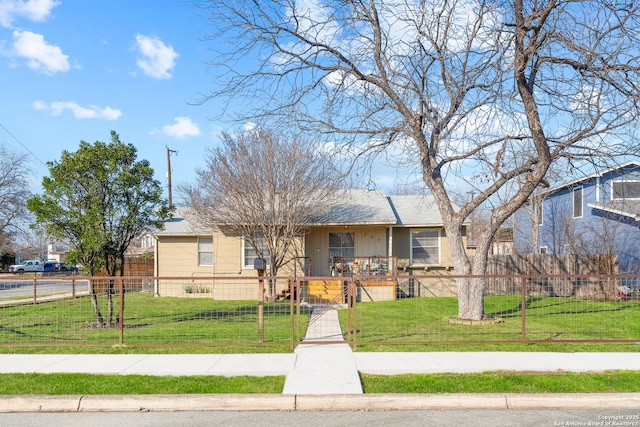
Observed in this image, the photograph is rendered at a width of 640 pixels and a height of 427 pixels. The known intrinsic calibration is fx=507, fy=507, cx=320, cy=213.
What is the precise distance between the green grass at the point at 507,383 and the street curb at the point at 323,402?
0.71 feet

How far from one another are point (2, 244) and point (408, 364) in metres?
41.7

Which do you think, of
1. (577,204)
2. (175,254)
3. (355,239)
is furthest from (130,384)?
(577,204)

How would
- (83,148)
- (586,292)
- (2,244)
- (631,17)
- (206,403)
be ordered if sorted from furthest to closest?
1. (2,244)
2. (586,292)
3. (83,148)
4. (631,17)
5. (206,403)

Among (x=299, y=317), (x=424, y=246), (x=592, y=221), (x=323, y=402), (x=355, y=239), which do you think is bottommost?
(x=323, y=402)

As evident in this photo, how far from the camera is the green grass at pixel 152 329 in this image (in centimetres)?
920

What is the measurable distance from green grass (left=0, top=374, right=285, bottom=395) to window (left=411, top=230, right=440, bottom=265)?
14742mm

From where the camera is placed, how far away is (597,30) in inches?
391

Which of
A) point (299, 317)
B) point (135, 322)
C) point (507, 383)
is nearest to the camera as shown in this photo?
point (507, 383)

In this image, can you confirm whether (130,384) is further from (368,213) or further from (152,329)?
(368,213)

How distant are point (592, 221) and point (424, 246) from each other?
311 inches

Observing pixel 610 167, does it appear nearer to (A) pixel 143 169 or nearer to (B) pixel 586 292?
(B) pixel 586 292

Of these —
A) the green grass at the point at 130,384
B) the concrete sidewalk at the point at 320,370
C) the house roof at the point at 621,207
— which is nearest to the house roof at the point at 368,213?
the house roof at the point at 621,207

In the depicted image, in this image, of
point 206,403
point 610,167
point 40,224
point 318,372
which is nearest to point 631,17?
point 610,167

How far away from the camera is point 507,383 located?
6.69 meters
